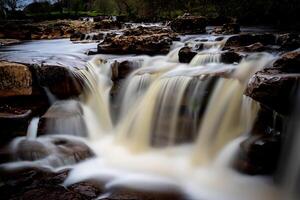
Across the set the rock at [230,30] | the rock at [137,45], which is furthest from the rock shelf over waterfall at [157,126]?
the rock at [230,30]

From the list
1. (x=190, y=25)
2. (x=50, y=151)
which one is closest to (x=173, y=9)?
(x=190, y=25)

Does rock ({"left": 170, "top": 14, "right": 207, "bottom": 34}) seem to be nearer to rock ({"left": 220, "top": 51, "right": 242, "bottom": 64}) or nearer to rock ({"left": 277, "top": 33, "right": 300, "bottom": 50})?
rock ({"left": 277, "top": 33, "right": 300, "bottom": 50})

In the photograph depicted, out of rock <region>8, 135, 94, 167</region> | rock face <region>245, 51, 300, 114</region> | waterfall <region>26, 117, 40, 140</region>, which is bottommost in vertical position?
rock <region>8, 135, 94, 167</region>

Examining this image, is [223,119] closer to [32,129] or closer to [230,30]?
[32,129]

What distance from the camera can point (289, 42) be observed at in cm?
932

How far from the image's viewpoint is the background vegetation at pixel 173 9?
54.6 ft

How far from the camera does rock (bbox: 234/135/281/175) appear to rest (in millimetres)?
5469

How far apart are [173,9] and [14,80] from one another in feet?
100

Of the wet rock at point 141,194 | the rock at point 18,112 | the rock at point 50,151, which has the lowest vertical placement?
the wet rock at point 141,194

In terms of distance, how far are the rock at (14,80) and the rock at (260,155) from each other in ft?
16.5

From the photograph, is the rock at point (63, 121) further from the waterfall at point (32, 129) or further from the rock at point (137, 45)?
the rock at point (137, 45)

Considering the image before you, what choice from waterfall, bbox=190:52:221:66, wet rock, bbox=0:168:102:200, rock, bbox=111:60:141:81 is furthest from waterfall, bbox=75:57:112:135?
waterfall, bbox=190:52:221:66

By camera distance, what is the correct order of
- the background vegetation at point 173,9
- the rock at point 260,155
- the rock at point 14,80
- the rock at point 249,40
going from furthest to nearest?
the background vegetation at point 173,9
the rock at point 249,40
the rock at point 14,80
the rock at point 260,155

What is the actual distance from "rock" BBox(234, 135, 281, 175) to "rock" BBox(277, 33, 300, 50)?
4.41m
